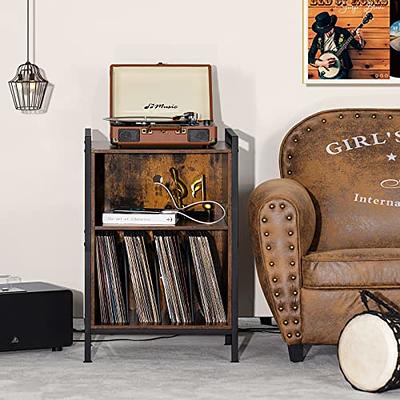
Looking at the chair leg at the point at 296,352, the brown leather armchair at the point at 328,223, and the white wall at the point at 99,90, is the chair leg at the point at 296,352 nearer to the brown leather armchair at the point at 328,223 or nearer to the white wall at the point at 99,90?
the brown leather armchair at the point at 328,223

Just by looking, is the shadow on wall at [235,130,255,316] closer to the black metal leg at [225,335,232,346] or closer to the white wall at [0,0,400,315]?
the white wall at [0,0,400,315]

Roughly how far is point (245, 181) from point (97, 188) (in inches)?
30.9

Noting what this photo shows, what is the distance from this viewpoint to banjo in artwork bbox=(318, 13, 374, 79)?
4523mm

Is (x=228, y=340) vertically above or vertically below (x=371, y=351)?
below

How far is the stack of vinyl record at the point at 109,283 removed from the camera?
3990 mm

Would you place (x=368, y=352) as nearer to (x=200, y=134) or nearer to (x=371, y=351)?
(x=371, y=351)

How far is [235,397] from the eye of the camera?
342cm

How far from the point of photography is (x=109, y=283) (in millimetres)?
4008

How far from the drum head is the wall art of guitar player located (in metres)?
1.41

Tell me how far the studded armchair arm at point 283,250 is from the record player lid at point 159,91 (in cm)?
70

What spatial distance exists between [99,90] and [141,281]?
97cm

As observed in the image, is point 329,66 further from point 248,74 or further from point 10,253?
point 10,253

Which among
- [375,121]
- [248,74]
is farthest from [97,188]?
[375,121]

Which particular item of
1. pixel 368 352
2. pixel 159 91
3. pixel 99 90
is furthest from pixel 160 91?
pixel 368 352
